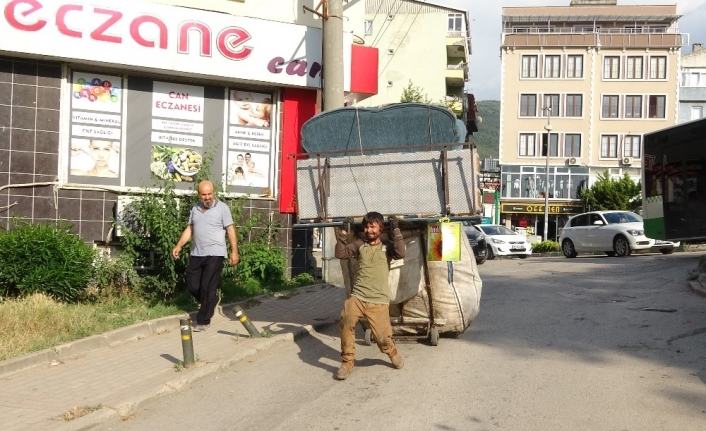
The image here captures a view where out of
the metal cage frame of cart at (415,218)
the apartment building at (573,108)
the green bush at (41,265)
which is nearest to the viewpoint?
the metal cage frame of cart at (415,218)

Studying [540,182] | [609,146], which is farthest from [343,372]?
[609,146]

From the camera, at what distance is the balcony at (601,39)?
6266 cm

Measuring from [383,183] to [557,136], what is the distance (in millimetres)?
56926

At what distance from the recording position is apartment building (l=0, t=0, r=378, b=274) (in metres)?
12.7

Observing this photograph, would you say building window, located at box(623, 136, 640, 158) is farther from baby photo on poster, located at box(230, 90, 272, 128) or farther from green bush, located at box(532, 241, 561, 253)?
baby photo on poster, located at box(230, 90, 272, 128)

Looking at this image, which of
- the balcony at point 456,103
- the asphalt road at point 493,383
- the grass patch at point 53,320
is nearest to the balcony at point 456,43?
the balcony at point 456,103

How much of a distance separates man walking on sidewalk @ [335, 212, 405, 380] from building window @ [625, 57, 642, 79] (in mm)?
59355

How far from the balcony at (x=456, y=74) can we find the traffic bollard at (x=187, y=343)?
5267 cm

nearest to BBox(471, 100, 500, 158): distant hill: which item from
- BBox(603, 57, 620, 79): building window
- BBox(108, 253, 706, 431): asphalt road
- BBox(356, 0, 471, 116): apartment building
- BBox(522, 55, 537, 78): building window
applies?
BBox(522, 55, 537, 78): building window

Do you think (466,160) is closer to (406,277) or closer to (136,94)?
(406,277)

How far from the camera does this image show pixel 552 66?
211ft

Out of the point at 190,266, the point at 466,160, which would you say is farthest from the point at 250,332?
the point at 466,160

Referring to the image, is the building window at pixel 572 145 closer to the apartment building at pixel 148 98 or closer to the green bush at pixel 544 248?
the green bush at pixel 544 248

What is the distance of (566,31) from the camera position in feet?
216
